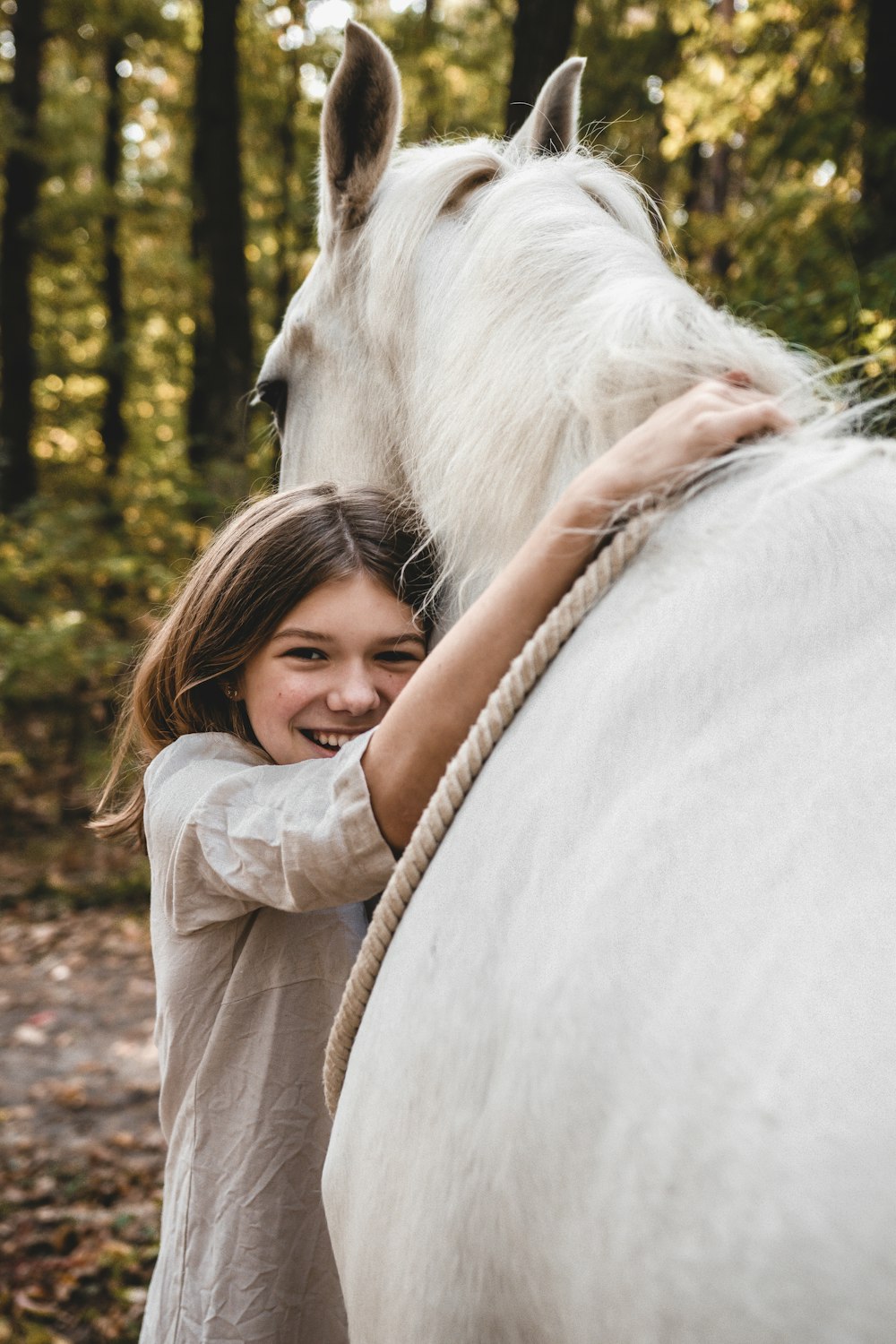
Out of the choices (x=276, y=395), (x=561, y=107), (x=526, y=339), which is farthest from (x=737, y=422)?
(x=561, y=107)

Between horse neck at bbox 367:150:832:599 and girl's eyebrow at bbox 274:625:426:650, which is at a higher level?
horse neck at bbox 367:150:832:599

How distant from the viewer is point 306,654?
1.53 metres

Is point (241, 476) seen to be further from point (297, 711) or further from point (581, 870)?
point (581, 870)

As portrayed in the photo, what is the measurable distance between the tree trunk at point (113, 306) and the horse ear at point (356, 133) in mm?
11792

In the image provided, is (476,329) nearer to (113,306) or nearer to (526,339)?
(526,339)

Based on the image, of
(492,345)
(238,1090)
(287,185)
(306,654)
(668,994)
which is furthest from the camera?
(287,185)

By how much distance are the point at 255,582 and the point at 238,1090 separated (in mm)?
755

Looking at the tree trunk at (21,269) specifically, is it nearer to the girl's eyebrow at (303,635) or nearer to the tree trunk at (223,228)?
the tree trunk at (223,228)

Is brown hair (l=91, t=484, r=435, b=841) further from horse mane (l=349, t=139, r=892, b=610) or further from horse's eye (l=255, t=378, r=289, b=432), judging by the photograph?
horse's eye (l=255, t=378, r=289, b=432)

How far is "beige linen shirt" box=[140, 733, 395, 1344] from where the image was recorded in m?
1.40

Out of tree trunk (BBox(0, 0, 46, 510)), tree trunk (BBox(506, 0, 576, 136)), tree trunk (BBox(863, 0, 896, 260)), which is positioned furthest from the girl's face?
tree trunk (BBox(0, 0, 46, 510))

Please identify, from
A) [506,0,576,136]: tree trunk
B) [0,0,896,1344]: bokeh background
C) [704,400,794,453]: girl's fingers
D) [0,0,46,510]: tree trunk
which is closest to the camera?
[704,400,794,453]: girl's fingers

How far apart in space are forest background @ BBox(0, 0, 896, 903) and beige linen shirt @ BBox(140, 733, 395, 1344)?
1066 mm

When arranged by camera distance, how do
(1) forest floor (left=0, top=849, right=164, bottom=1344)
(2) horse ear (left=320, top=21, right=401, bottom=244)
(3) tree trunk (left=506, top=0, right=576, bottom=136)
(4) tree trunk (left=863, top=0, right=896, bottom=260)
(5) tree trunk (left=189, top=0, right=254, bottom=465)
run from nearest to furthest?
(2) horse ear (left=320, top=21, right=401, bottom=244), (1) forest floor (left=0, top=849, right=164, bottom=1344), (4) tree trunk (left=863, top=0, right=896, bottom=260), (3) tree trunk (left=506, top=0, right=576, bottom=136), (5) tree trunk (left=189, top=0, right=254, bottom=465)
